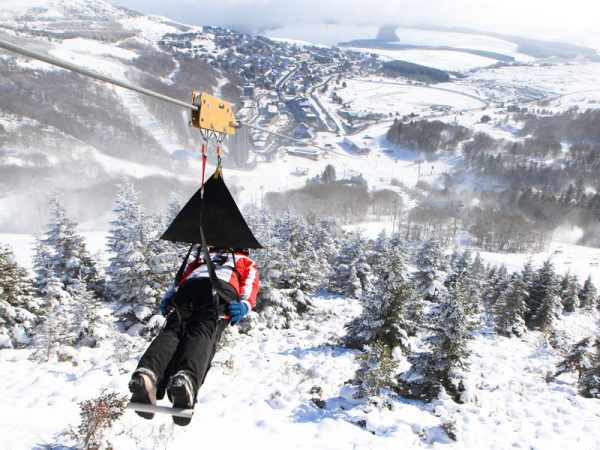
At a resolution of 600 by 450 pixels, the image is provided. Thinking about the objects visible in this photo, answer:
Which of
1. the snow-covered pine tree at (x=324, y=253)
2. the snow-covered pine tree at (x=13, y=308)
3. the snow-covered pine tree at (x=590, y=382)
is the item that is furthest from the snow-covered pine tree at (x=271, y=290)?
the snow-covered pine tree at (x=590, y=382)

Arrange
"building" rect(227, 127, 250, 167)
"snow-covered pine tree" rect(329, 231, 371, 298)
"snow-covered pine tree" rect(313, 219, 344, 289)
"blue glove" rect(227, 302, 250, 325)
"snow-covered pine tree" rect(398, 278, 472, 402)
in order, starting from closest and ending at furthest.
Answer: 1. "blue glove" rect(227, 302, 250, 325)
2. "snow-covered pine tree" rect(398, 278, 472, 402)
3. "snow-covered pine tree" rect(329, 231, 371, 298)
4. "snow-covered pine tree" rect(313, 219, 344, 289)
5. "building" rect(227, 127, 250, 167)

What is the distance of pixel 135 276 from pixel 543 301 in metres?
28.8

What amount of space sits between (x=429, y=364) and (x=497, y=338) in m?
14.9

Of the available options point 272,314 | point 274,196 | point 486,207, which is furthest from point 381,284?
point 486,207

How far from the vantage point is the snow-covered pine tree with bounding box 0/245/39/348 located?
45.8 ft

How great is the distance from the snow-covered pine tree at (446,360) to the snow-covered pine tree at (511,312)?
16.3 m

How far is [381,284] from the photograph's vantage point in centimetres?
1589

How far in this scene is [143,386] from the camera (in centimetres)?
350

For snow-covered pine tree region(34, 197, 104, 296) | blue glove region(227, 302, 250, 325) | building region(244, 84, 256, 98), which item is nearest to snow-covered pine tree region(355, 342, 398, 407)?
blue glove region(227, 302, 250, 325)

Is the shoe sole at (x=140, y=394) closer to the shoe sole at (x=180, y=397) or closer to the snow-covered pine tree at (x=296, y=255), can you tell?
the shoe sole at (x=180, y=397)

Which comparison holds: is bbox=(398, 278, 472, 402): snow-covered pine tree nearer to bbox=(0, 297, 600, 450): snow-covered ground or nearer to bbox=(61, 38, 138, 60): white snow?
bbox=(0, 297, 600, 450): snow-covered ground

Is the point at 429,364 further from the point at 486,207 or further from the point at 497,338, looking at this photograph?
the point at 486,207

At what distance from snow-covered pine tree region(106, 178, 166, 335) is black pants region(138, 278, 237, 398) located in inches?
548

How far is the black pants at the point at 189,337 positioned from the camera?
374 cm
